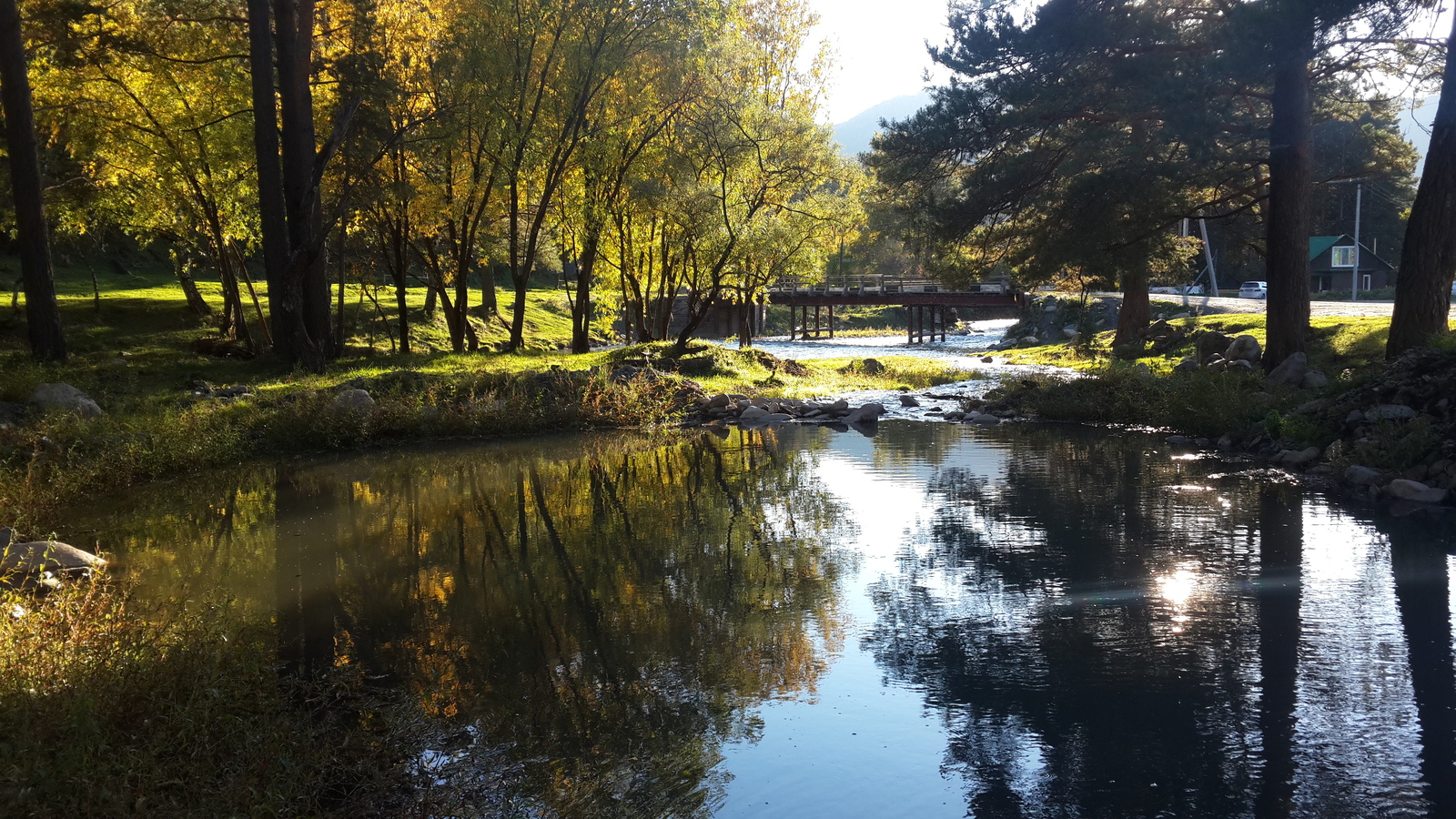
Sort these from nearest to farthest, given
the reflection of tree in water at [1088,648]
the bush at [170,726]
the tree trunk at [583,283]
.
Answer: the bush at [170,726], the reflection of tree in water at [1088,648], the tree trunk at [583,283]

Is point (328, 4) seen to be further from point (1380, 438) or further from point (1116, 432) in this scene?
point (1380, 438)

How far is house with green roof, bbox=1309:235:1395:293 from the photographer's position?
5959 centimetres

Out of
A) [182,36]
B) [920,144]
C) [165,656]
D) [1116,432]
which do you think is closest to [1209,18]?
[920,144]

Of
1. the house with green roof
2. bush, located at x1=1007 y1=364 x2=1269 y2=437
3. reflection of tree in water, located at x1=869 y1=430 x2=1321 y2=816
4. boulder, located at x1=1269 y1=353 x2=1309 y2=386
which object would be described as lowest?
reflection of tree in water, located at x1=869 y1=430 x2=1321 y2=816

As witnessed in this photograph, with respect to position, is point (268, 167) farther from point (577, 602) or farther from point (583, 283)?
point (577, 602)

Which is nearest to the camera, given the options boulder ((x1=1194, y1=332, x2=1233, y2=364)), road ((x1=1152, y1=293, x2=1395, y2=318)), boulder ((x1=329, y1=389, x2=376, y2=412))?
boulder ((x1=329, y1=389, x2=376, y2=412))

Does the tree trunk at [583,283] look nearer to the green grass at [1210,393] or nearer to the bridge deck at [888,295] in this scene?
the green grass at [1210,393]

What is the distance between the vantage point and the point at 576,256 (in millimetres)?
28547

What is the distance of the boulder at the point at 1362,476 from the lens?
1083 cm

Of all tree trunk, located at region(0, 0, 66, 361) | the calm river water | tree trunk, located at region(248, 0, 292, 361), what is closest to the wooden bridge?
tree trunk, located at region(248, 0, 292, 361)

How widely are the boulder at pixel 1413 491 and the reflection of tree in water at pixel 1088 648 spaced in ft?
4.62

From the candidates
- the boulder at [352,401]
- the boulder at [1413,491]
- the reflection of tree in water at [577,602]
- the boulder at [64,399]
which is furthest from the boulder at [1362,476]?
the boulder at [64,399]

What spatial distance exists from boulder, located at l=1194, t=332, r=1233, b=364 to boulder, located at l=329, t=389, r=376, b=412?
17056 millimetres

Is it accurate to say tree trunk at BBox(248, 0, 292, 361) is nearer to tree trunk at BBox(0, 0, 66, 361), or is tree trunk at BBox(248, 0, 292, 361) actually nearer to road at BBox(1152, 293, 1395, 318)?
tree trunk at BBox(0, 0, 66, 361)
